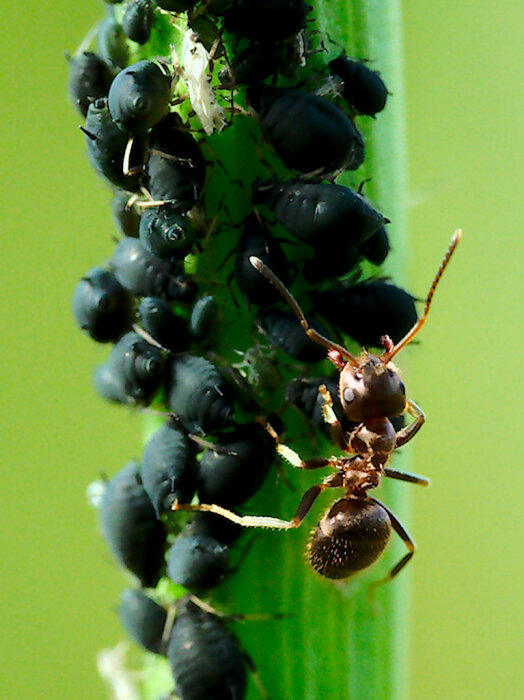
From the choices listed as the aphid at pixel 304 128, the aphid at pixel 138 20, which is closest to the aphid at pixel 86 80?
the aphid at pixel 138 20

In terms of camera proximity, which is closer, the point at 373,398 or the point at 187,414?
the point at 187,414

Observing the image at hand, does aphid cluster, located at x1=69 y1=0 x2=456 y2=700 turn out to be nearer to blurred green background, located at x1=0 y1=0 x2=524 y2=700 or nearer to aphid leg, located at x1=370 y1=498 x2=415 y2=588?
aphid leg, located at x1=370 y1=498 x2=415 y2=588

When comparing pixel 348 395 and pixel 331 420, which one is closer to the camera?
pixel 331 420

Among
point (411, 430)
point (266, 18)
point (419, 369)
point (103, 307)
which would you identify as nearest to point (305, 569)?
point (411, 430)

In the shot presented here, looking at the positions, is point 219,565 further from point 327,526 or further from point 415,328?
point 415,328

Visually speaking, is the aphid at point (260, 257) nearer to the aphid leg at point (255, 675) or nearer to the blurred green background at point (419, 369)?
the aphid leg at point (255, 675)

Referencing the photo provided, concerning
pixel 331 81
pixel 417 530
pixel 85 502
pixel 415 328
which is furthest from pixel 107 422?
pixel 331 81

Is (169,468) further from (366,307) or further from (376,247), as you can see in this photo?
(376,247)
